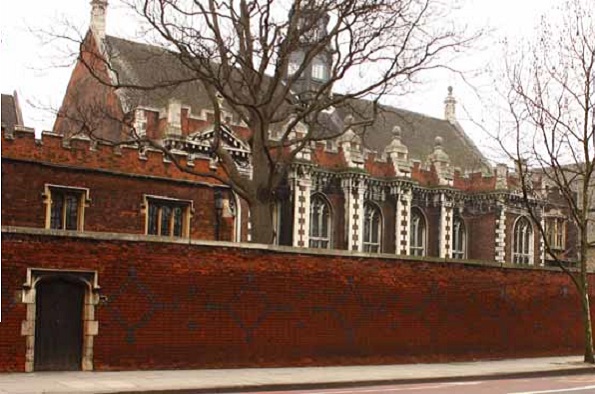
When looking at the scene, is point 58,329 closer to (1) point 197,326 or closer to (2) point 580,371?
(1) point 197,326

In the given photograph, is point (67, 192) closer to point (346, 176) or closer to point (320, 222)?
point (320, 222)

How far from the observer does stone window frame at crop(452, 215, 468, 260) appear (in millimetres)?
49756

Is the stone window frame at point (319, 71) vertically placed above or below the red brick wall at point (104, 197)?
above

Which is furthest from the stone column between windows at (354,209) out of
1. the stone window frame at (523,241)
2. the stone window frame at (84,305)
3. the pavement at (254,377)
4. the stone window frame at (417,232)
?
the stone window frame at (84,305)

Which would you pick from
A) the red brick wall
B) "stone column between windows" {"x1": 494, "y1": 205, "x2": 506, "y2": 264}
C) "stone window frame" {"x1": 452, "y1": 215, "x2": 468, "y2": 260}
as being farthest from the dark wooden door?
"stone column between windows" {"x1": 494, "y1": 205, "x2": 506, "y2": 264}

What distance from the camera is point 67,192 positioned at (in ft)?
80.6

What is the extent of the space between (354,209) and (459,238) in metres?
10.8

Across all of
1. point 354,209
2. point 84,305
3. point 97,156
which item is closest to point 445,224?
point 354,209

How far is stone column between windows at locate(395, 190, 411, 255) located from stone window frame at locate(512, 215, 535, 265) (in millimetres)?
9574

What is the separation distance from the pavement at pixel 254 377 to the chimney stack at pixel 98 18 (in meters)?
26.9

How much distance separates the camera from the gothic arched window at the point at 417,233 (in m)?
47.1

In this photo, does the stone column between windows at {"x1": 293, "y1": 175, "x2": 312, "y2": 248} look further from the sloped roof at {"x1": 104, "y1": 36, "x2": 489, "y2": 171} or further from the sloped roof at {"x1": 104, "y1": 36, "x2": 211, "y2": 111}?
the sloped roof at {"x1": 104, "y1": 36, "x2": 211, "y2": 111}

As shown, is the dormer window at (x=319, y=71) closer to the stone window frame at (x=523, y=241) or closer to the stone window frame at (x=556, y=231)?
the stone window frame at (x=523, y=241)

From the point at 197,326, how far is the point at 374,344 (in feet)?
18.5
